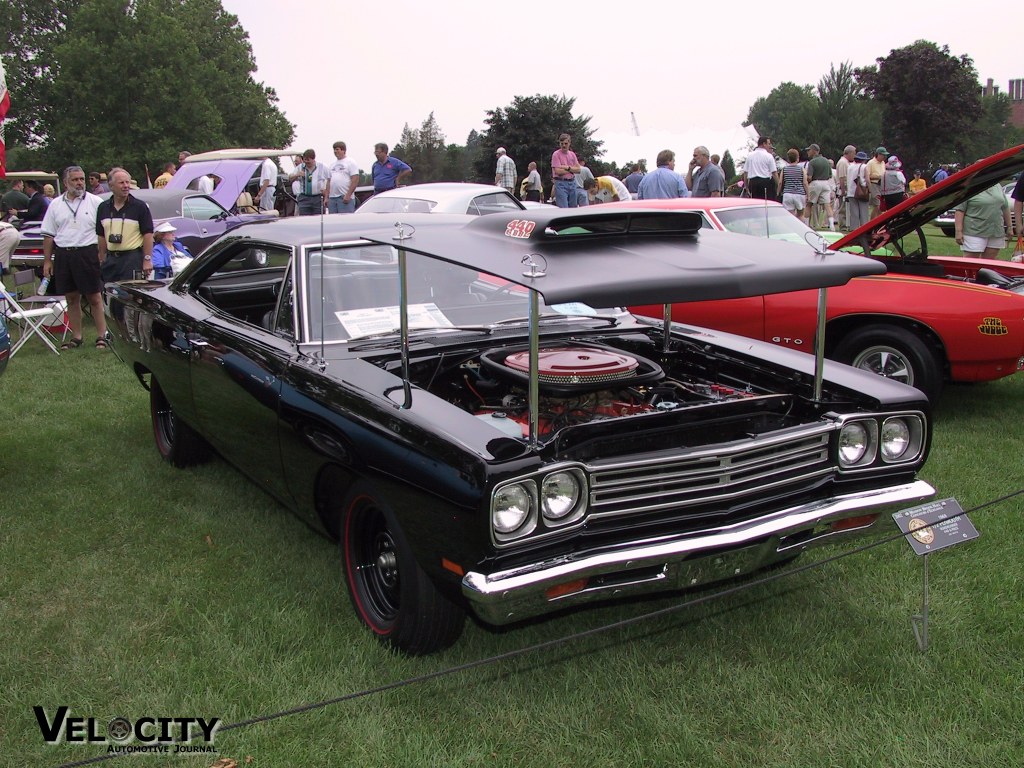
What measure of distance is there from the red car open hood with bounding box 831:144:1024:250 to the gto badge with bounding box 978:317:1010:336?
0.91m

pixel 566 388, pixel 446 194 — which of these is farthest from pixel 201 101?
pixel 566 388

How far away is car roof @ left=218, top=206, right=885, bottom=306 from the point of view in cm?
265

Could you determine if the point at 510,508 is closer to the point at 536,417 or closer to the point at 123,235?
the point at 536,417

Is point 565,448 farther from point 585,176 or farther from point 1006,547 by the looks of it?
point 585,176

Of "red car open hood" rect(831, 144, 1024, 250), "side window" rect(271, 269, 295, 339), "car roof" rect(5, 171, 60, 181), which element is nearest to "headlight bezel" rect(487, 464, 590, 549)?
"side window" rect(271, 269, 295, 339)

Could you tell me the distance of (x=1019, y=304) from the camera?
547 cm

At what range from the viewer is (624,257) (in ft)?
9.62

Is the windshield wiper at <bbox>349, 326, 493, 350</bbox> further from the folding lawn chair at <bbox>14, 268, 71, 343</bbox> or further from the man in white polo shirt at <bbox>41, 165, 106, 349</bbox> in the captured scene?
the folding lawn chair at <bbox>14, 268, 71, 343</bbox>

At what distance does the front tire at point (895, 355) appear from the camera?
557cm

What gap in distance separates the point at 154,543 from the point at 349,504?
1496 millimetres

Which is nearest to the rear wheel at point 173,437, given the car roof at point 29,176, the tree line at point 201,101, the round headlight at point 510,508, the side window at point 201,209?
A: the round headlight at point 510,508

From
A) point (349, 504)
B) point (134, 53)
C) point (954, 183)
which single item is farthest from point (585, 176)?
point (134, 53)

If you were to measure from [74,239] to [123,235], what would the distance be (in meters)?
0.49

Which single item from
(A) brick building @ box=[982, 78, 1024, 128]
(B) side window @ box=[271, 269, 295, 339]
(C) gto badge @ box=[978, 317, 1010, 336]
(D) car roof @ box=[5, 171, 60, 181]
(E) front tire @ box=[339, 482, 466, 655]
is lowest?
(E) front tire @ box=[339, 482, 466, 655]
